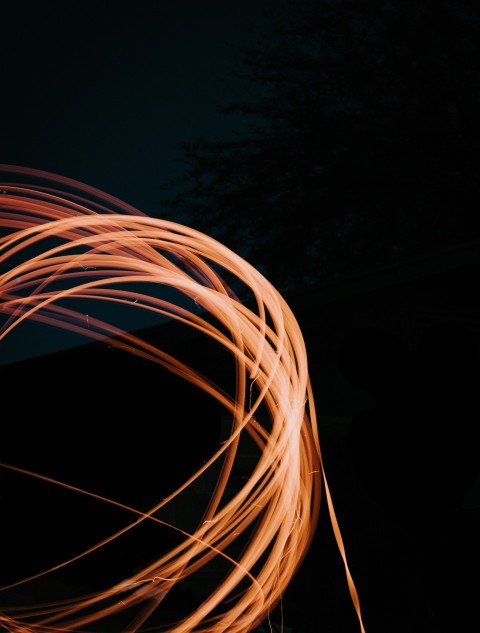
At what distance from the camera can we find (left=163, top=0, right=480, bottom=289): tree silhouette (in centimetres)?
1759

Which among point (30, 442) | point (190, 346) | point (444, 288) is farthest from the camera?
point (190, 346)

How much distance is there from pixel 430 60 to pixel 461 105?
1.05m

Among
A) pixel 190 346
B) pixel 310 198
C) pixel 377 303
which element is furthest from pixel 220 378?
pixel 310 198

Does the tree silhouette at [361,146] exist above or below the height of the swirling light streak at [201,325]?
above

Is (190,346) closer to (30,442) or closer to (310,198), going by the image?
(30,442)

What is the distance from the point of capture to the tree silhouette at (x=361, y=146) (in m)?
17.6

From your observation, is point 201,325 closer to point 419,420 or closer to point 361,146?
point 419,420

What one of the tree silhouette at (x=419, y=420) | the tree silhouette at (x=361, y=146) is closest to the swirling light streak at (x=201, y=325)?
the tree silhouette at (x=419, y=420)

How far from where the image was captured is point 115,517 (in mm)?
5008

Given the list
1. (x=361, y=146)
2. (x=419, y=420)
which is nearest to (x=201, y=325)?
(x=419, y=420)

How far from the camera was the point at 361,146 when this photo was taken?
18.2 meters

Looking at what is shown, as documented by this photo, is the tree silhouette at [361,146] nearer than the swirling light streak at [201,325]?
No

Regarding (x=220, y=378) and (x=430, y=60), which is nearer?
(x=220, y=378)

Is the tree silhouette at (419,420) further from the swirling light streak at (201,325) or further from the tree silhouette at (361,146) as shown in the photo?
the tree silhouette at (361,146)
